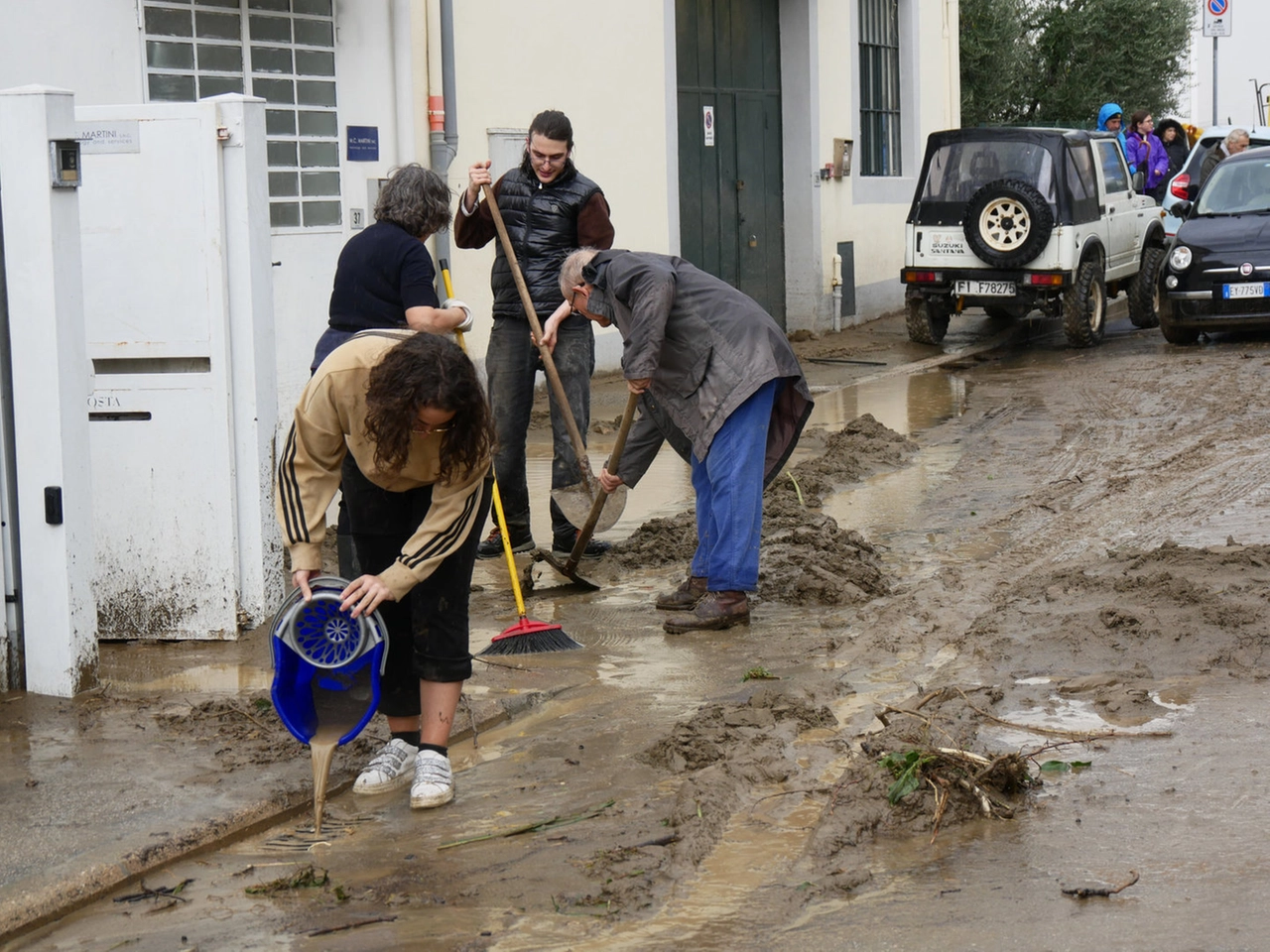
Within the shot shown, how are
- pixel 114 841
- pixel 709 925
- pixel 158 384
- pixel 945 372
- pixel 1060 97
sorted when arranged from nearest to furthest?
pixel 709 925
pixel 114 841
pixel 158 384
pixel 945 372
pixel 1060 97

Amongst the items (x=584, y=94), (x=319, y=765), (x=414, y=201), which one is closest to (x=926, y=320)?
(x=584, y=94)

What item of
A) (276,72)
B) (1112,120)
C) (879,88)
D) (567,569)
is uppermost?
(879,88)

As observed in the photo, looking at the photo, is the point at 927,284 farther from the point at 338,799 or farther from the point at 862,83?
the point at 338,799

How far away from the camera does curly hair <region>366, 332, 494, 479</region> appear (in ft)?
12.9

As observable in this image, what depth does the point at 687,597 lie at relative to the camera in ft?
21.8

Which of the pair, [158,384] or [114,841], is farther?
[158,384]

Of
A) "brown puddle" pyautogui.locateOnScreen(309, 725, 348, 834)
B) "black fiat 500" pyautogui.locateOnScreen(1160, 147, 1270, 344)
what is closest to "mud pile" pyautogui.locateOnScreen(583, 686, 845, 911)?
"brown puddle" pyautogui.locateOnScreen(309, 725, 348, 834)

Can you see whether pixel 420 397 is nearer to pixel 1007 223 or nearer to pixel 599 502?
pixel 599 502

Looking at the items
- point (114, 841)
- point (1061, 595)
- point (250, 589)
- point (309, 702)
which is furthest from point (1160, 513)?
point (114, 841)

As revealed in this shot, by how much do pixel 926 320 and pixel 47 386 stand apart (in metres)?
11.2

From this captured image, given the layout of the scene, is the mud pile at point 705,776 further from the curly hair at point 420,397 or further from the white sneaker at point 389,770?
the curly hair at point 420,397

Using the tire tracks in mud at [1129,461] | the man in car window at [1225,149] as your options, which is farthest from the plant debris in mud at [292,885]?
the man in car window at [1225,149]

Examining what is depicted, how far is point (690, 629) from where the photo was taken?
6.27 metres

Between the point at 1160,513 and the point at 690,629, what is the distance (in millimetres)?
3001
